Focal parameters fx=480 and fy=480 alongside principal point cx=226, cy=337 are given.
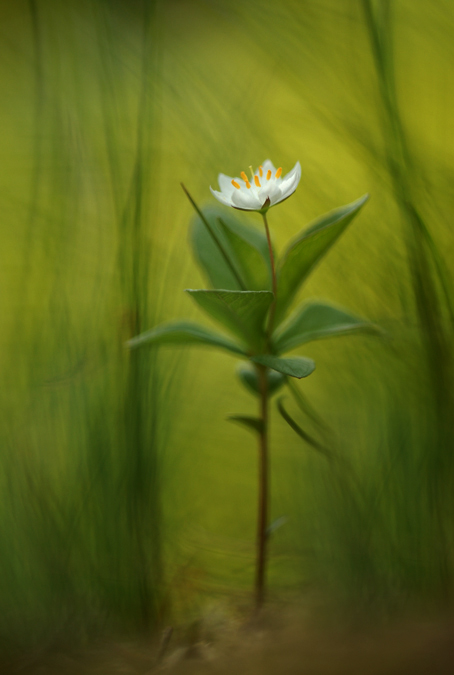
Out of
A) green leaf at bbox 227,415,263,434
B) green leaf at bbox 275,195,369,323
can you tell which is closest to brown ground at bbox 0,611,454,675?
green leaf at bbox 227,415,263,434

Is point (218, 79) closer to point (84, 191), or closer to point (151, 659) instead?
point (84, 191)

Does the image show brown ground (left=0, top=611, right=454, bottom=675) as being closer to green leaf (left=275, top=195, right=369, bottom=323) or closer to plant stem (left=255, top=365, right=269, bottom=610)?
plant stem (left=255, top=365, right=269, bottom=610)

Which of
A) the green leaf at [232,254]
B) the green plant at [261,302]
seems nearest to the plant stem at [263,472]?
the green plant at [261,302]

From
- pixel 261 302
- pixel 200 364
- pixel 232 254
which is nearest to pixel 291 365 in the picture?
pixel 261 302

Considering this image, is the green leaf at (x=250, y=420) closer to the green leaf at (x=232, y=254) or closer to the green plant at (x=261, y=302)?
the green plant at (x=261, y=302)

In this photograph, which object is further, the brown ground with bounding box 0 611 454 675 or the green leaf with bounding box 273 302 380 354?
the green leaf with bounding box 273 302 380 354

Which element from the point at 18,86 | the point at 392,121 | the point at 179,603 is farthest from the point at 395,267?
the point at 18,86
